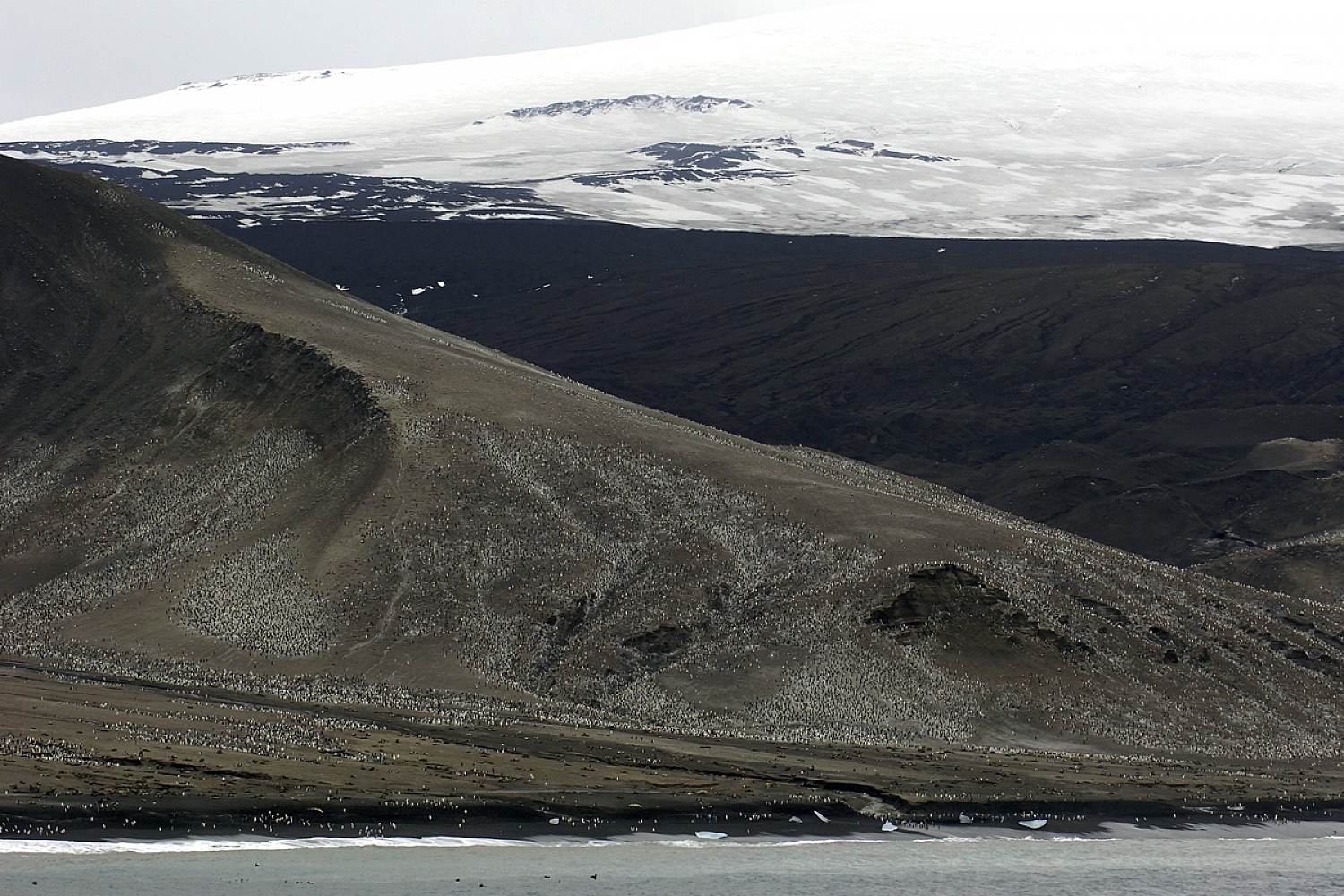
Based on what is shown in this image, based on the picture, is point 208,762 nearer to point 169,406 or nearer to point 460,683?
point 460,683

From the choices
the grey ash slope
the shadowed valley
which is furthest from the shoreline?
the grey ash slope

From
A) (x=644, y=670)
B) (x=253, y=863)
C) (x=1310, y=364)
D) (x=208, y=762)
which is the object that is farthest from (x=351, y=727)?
(x=1310, y=364)

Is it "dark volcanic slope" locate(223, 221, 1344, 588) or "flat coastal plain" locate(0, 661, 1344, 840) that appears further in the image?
"dark volcanic slope" locate(223, 221, 1344, 588)

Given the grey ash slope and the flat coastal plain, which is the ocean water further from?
the grey ash slope

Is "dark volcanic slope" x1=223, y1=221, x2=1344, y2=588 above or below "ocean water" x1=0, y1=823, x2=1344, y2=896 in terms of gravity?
below

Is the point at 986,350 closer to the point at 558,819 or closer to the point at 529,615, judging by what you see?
the point at 529,615

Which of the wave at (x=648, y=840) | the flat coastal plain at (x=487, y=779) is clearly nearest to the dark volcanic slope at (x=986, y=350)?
the flat coastal plain at (x=487, y=779)

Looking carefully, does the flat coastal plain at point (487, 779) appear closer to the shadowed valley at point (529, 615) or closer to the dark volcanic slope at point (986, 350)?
the shadowed valley at point (529, 615)
